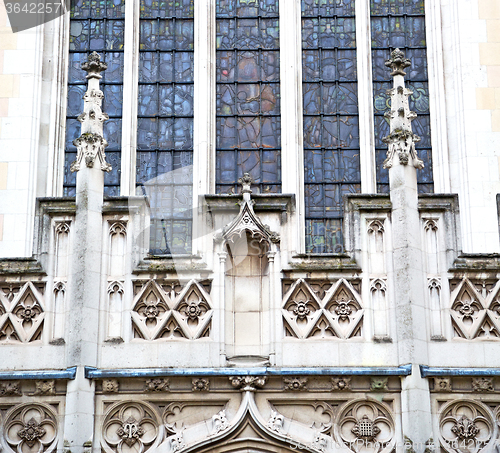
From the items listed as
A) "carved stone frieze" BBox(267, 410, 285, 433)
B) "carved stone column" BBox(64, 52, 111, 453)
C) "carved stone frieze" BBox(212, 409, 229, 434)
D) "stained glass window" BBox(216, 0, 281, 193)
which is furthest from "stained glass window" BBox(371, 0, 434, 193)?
"carved stone frieze" BBox(212, 409, 229, 434)

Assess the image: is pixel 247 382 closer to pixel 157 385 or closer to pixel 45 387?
pixel 157 385

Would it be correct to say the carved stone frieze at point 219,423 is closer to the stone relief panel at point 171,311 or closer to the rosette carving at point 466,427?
the stone relief panel at point 171,311

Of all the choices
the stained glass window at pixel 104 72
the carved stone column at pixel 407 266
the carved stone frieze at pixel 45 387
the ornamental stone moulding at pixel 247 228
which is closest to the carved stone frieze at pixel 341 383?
the carved stone column at pixel 407 266

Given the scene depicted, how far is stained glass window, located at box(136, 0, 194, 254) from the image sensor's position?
1549cm

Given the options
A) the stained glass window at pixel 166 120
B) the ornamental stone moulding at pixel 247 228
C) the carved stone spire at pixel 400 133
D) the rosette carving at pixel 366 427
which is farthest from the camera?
the stained glass window at pixel 166 120

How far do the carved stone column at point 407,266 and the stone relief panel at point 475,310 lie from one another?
39 centimetres

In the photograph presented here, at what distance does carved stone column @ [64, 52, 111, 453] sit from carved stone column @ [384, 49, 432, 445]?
3.25 meters

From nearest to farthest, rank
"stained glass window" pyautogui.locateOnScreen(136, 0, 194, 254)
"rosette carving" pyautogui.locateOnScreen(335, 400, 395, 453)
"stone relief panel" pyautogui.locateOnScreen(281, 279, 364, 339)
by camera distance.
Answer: "rosette carving" pyautogui.locateOnScreen(335, 400, 395, 453), "stone relief panel" pyautogui.locateOnScreen(281, 279, 364, 339), "stained glass window" pyautogui.locateOnScreen(136, 0, 194, 254)

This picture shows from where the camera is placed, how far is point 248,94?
16.2 metres

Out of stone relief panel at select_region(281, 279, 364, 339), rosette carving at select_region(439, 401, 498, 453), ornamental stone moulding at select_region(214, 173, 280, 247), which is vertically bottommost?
rosette carving at select_region(439, 401, 498, 453)

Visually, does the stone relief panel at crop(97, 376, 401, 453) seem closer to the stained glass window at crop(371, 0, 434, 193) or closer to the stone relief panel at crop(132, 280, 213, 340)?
the stone relief panel at crop(132, 280, 213, 340)

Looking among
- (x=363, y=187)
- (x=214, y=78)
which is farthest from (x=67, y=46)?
(x=363, y=187)

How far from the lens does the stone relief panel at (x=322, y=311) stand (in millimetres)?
12383

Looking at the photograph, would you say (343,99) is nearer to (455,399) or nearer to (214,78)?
(214,78)
